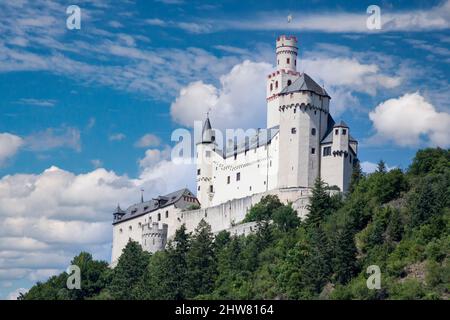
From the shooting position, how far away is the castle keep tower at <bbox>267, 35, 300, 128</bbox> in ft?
360

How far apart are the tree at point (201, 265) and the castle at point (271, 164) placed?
3.69 m

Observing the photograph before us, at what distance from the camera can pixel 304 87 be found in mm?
101125

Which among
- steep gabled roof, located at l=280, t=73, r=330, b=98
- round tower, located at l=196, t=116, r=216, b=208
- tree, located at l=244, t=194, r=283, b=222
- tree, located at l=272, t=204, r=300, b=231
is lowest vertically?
tree, located at l=272, t=204, r=300, b=231

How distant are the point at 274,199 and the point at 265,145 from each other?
24.1 feet

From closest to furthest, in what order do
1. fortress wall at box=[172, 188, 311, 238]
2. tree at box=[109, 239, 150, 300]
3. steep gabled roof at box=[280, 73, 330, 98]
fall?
1. fortress wall at box=[172, 188, 311, 238]
2. tree at box=[109, 239, 150, 300]
3. steep gabled roof at box=[280, 73, 330, 98]

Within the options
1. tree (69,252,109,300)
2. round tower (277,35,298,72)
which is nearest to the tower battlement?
round tower (277,35,298,72)

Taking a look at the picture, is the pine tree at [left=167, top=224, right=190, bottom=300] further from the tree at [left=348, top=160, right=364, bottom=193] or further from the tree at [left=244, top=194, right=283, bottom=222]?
the tree at [left=348, top=160, right=364, bottom=193]

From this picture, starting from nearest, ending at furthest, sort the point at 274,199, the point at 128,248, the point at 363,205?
the point at 363,205
the point at 274,199
the point at 128,248

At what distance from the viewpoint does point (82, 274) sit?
4441 inches
